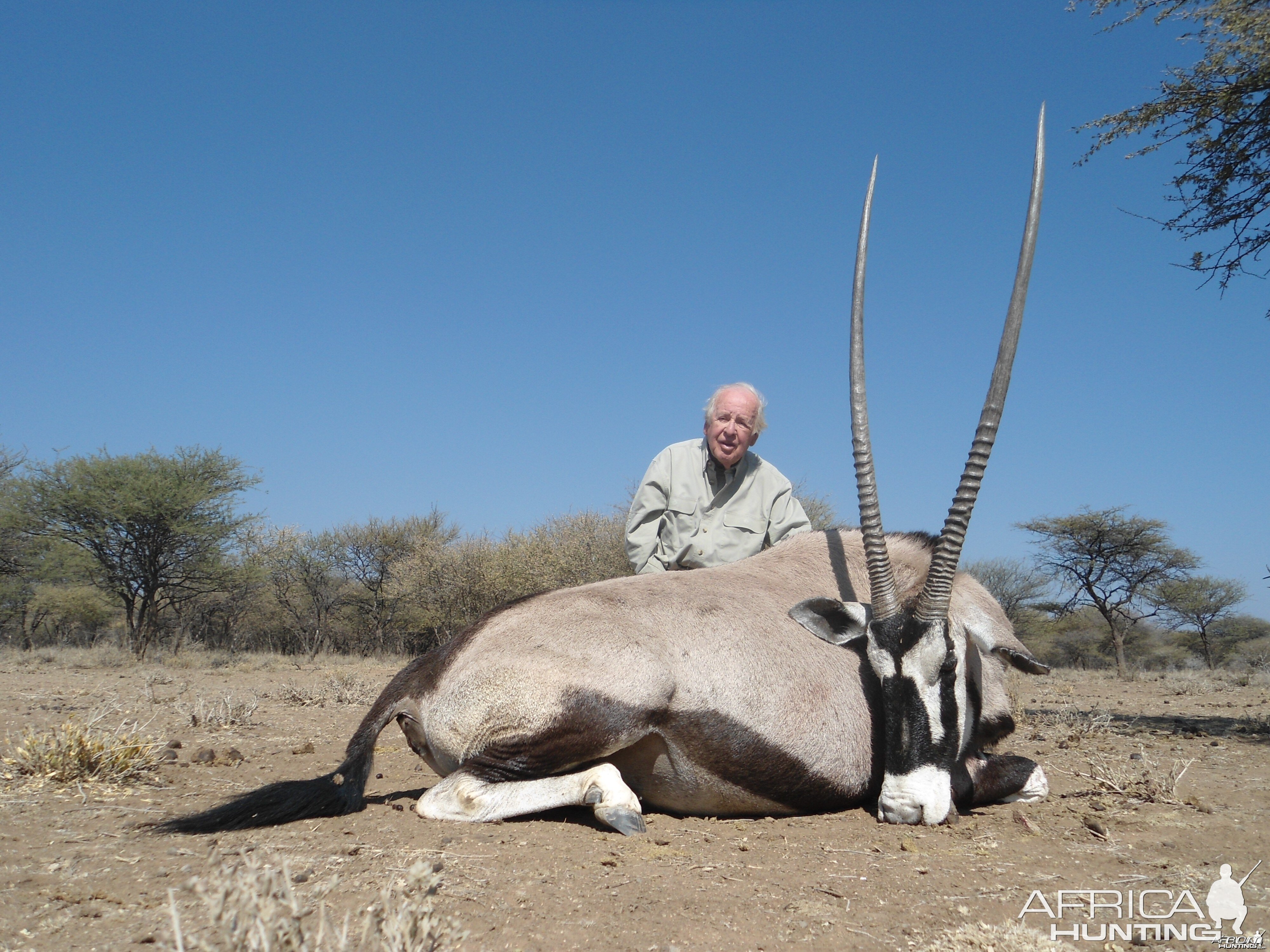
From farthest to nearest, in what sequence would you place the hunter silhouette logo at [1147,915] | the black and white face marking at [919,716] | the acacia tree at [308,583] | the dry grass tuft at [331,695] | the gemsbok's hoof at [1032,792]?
the acacia tree at [308,583]
the dry grass tuft at [331,695]
the gemsbok's hoof at [1032,792]
the black and white face marking at [919,716]
the hunter silhouette logo at [1147,915]

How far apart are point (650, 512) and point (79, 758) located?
3.77 m

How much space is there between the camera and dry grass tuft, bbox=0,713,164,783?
4.33 metres

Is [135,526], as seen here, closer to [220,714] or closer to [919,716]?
→ [220,714]

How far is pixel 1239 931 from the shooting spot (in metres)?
2.49

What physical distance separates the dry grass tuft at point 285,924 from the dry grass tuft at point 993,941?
139 cm

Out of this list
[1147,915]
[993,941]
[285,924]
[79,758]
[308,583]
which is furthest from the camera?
[308,583]

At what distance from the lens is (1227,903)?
2658mm

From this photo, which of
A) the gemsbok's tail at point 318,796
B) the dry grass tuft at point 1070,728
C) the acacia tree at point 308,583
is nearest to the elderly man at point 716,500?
the gemsbok's tail at point 318,796

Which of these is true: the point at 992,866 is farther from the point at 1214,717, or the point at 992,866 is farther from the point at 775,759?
the point at 1214,717

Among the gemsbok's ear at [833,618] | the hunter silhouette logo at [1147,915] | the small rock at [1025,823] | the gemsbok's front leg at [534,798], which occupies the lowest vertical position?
the small rock at [1025,823]

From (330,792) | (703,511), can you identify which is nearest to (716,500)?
(703,511)

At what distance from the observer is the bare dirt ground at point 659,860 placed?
8.18 ft

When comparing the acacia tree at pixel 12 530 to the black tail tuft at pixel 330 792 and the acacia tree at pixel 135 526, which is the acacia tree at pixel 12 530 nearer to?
the acacia tree at pixel 135 526

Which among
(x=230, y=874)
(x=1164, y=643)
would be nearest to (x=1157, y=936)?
(x=230, y=874)
